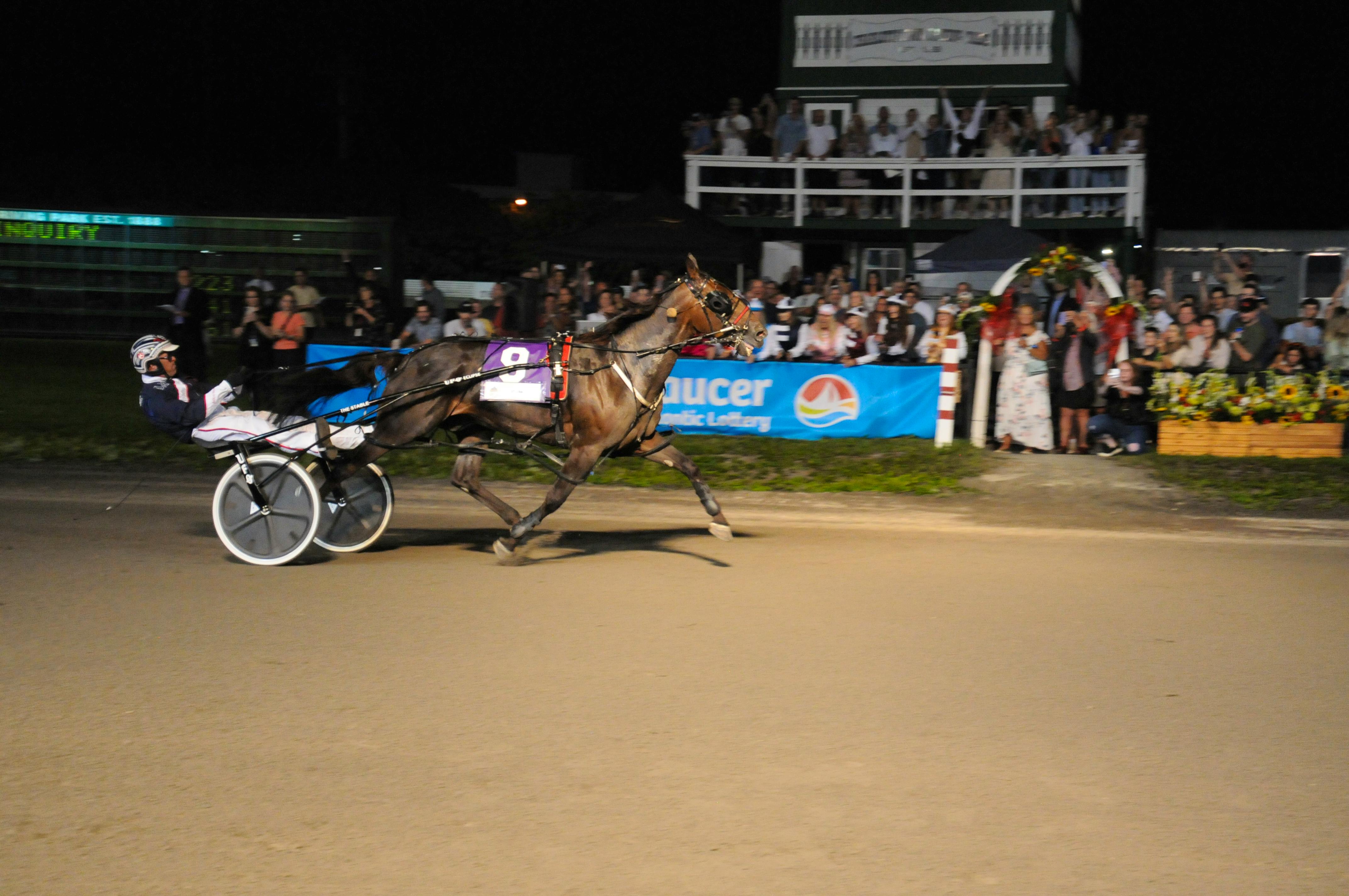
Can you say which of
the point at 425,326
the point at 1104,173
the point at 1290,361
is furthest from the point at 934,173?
the point at 425,326

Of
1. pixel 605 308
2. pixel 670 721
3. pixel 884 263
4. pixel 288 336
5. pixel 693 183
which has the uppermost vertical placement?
pixel 693 183

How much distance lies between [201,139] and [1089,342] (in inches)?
1716

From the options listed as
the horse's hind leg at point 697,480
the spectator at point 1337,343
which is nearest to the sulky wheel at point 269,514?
the horse's hind leg at point 697,480

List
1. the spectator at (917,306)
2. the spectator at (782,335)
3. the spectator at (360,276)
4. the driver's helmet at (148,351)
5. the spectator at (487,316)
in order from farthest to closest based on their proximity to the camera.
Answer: the spectator at (360,276), the spectator at (487,316), the spectator at (917,306), the spectator at (782,335), the driver's helmet at (148,351)

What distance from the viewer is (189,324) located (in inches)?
667

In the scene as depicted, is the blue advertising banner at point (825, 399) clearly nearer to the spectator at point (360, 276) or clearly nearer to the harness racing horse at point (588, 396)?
the harness racing horse at point (588, 396)

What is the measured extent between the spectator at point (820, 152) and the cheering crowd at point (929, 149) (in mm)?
18

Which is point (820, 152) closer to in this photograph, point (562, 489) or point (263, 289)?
point (263, 289)

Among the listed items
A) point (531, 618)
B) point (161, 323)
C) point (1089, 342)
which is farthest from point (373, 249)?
point (531, 618)

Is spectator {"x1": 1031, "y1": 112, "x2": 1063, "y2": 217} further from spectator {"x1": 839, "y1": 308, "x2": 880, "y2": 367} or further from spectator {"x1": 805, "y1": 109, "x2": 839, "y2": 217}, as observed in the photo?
spectator {"x1": 839, "y1": 308, "x2": 880, "y2": 367}

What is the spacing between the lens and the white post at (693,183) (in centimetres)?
2364

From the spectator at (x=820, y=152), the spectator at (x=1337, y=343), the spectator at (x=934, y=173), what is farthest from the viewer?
the spectator at (x=820, y=152)

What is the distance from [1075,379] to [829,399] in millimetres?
2684

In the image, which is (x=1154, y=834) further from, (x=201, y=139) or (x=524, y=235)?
(x=201, y=139)
